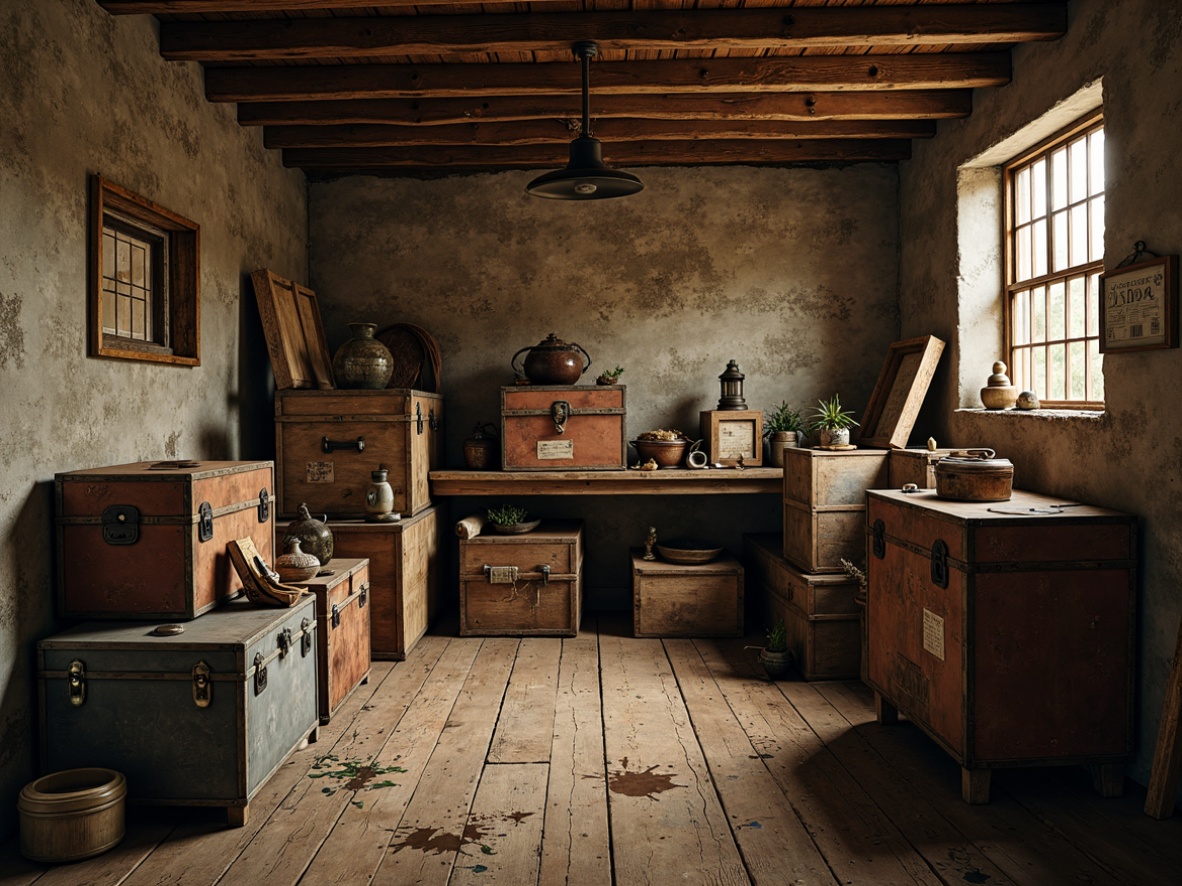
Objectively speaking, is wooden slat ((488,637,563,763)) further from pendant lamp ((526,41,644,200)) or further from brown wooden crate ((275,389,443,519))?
pendant lamp ((526,41,644,200))

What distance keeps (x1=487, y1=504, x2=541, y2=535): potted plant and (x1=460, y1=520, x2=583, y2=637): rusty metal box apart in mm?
61

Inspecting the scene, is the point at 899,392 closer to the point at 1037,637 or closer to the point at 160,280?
the point at 1037,637

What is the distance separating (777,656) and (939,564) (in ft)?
5.06

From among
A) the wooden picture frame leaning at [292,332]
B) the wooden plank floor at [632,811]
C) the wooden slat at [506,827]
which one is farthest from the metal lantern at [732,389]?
the wooden slat at [506,827]

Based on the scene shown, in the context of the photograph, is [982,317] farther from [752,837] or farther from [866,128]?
[752,837]

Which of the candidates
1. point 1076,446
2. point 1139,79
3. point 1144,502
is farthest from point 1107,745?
point 1139,79

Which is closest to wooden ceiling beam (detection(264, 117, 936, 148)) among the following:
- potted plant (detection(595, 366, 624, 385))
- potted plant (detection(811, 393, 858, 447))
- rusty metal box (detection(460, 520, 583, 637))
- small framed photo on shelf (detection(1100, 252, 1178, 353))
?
potted plant (detection(595, 366, 624, 385))

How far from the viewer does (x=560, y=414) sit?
543 cm

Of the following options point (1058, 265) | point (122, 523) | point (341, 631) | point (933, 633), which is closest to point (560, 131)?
point (1058, 265)

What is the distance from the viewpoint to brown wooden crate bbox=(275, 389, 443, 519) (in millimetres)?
4992

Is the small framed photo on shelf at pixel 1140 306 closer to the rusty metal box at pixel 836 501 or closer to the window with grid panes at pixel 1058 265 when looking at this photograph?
the window with grid panes at pixel 1058 265

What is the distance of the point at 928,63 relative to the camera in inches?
173

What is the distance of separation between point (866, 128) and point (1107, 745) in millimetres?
3870

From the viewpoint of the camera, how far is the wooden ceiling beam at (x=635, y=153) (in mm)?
5758
